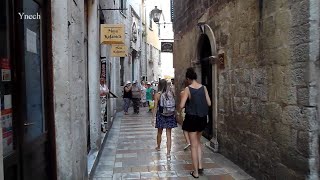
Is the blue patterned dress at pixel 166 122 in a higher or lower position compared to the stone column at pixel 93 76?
lower

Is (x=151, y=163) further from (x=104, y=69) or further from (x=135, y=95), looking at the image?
(x=135, y=95)

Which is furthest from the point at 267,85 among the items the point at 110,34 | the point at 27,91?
the point at 110,34

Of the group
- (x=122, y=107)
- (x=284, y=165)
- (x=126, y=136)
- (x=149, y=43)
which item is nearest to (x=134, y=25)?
(x=122, y=107)

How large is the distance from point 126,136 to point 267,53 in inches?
237

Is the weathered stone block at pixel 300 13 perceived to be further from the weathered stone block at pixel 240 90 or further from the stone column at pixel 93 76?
the stone column at pixel 93 76

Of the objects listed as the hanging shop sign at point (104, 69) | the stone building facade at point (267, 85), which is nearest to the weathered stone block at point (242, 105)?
the stone building facade at point (267, 85)

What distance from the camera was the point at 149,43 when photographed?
32.8 meters

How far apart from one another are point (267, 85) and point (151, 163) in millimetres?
2695

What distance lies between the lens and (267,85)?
5.36m

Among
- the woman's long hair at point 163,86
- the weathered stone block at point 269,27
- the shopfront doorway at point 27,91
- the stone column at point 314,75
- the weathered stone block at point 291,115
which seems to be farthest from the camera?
the woman's long hair at point 163,86

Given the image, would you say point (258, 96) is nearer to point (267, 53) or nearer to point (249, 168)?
point (267, 53)

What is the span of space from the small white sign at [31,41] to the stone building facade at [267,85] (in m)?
2.77

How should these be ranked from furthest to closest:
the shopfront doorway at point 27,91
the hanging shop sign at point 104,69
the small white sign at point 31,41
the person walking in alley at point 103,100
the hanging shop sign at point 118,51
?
the hanging shop sign at point 118,51, the hanging shop sign at point 104,69, the person walking in alley at point 103,100, the small white sign at point 31,41, the shopfront doorway at point 27,91

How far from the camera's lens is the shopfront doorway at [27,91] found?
301cm
